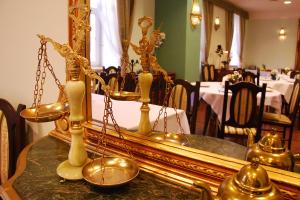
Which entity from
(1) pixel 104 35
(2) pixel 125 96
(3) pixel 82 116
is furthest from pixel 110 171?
(1) pixel 104 35

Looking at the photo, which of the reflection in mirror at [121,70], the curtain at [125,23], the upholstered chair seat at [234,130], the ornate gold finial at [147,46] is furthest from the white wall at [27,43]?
the upholstered chair seat at [234,130]

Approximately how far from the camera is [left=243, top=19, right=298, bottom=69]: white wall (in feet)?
2.71

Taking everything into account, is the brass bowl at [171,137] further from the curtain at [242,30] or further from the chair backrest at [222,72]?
the curtain at [242,30]

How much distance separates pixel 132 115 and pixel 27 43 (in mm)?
777

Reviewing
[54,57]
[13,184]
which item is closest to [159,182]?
[13,184]

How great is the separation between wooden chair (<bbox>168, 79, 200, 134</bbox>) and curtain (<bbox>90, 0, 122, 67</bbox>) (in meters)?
0.26

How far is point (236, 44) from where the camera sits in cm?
93

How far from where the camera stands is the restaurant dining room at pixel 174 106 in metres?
0.78

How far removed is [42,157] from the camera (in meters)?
1.02

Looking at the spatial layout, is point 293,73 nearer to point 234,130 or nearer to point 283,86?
point 283,86

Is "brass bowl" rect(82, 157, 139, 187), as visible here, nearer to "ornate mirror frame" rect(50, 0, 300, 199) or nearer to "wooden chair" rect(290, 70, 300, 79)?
"ornate mirror frame" rect(50, 0, 300, 199)

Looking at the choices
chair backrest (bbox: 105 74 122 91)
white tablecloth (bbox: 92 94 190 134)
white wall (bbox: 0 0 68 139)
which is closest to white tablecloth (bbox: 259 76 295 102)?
white tablecloth (bbox: 92 94 190 134)

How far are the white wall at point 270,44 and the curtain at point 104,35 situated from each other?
0.48m

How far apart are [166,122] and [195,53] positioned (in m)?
0.28
